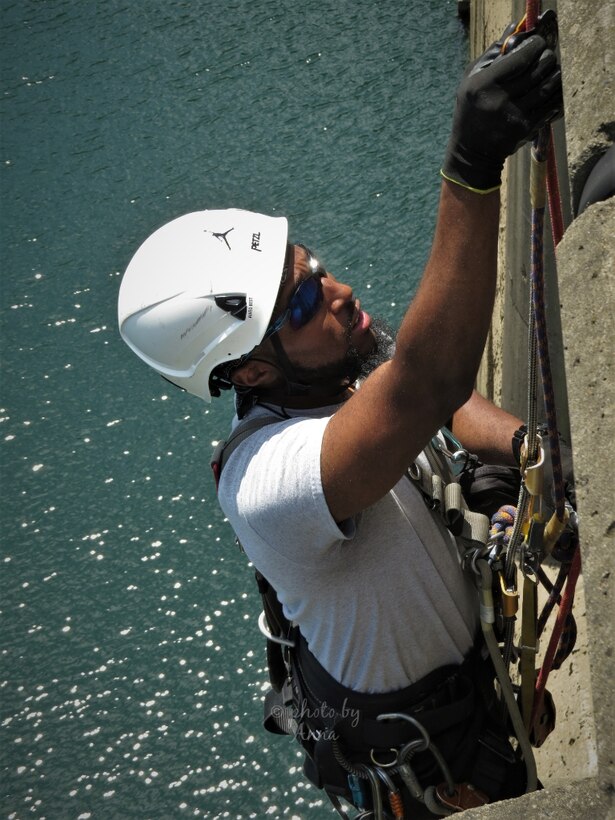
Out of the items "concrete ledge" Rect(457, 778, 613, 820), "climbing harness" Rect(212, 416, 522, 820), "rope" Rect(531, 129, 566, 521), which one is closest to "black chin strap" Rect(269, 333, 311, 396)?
"climbing harness" Rect(212, 416, 522, 820)

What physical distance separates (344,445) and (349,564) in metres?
0.31

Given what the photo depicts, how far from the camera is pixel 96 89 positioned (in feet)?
18.7

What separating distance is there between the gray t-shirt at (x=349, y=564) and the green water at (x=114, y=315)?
124cm

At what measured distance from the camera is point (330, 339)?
1836mm

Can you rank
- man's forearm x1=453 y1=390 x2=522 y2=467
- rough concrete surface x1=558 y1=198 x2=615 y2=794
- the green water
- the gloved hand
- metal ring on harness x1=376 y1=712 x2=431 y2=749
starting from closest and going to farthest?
rough concrete surface x1=558 y1=198 x2=615 y2=794
the gloved hand
metal ring on harness x1=376 y1=712 x2=431 y2=749
man's forearm x1=453 y1=390 x2=522 y2=467
the green water

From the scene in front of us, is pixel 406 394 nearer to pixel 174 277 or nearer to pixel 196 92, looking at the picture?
pixel 174 277

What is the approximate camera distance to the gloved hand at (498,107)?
118cm

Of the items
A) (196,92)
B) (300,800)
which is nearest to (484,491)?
(300,800)

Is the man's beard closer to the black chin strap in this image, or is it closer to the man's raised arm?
the black chin strap

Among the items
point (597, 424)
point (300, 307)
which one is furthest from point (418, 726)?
point (597, 424)

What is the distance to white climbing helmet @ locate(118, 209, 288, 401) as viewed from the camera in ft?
5.96

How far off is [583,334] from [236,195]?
12.9 ft

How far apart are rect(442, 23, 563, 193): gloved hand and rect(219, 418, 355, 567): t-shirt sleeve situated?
1.64ft

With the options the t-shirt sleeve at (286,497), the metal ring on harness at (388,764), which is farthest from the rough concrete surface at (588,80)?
the metal ring on harness at (388,764)
